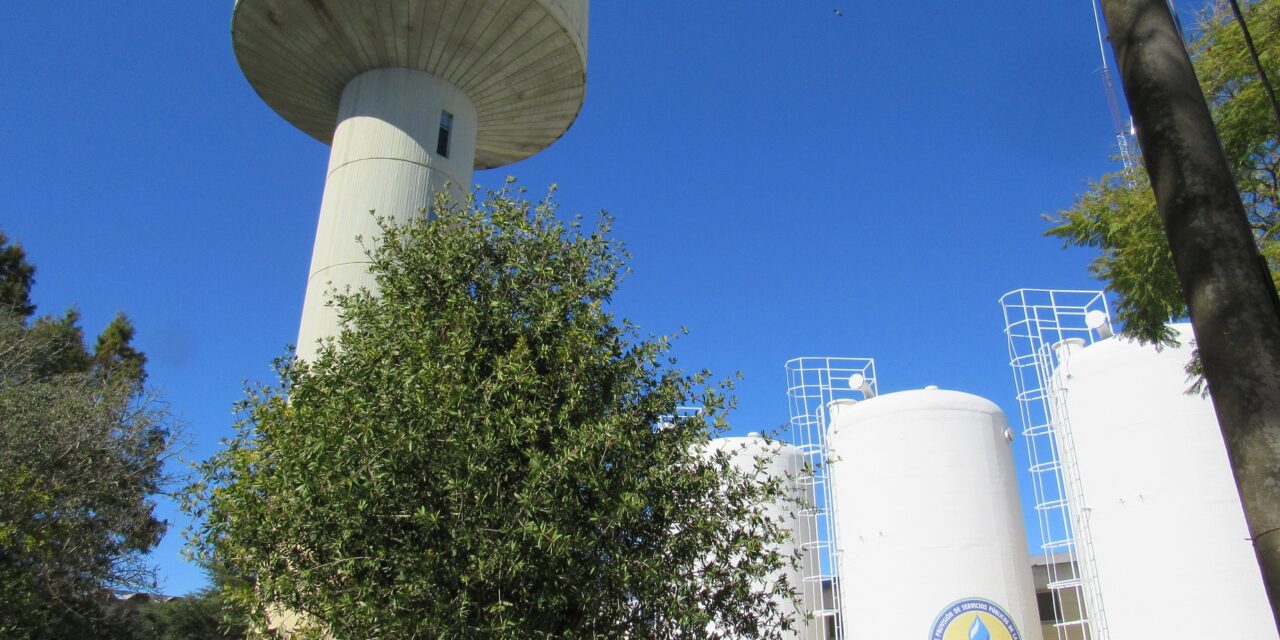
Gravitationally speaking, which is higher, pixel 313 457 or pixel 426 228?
pixel 426 228

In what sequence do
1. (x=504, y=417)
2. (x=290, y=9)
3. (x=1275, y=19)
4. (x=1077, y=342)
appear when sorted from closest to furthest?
(x=504, y=417) < (x=1275, y=19) < (x=290, y=9) < (x=1077, y=342)

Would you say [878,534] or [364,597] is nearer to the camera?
[364,597]

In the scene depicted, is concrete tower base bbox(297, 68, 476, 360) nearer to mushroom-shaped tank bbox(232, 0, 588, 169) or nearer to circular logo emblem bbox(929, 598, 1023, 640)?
mushroom-shaped tank bbox(232, 0, 588, 169)

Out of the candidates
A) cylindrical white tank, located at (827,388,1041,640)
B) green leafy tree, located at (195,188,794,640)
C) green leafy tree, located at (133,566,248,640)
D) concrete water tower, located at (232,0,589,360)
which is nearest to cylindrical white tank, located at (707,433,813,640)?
cylindrical white tank, located at (827,388,1041,640)

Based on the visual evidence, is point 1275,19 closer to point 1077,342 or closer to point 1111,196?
point 1111,196

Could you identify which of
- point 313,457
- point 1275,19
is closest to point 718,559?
point 313,457

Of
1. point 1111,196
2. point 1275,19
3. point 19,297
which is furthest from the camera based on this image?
point 19,297

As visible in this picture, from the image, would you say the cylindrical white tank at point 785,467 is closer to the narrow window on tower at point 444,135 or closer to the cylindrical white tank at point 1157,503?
the cylindrical white tank at point 1157,503

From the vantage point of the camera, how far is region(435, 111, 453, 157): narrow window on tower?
59.3ft

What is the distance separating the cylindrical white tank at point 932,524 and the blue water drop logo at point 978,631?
0.02m

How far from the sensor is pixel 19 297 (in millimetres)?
29359

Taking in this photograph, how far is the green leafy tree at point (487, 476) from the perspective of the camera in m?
7.22

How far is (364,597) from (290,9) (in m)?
14.3

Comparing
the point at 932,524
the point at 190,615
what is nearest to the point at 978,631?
the point at 932,524
